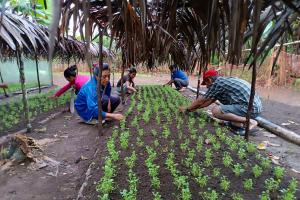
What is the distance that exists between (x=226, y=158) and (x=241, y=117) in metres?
1.98

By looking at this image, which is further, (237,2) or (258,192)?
(258,192)

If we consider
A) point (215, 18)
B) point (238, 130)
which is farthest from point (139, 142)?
point (215, 18)

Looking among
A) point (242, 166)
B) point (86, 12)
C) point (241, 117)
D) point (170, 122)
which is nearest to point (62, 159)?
point (170, 122)

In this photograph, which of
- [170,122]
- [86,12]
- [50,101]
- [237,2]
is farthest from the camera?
[50,101]

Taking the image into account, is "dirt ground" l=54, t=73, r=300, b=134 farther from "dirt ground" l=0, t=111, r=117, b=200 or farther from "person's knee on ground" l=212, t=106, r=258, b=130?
"dirt ground" l=0, t=111, r=117, b=200

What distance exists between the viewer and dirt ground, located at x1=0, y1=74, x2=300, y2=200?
276 centimetres

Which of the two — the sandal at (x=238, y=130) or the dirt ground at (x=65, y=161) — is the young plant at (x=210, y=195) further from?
the sandal at (x=238, y=130)

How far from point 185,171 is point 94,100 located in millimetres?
2378

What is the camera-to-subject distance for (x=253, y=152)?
3.34 metres

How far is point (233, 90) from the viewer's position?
465 centimetres

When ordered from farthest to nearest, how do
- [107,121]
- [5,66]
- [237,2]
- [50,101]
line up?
[5,66] < [50,101] < [107,121] < [237,2]

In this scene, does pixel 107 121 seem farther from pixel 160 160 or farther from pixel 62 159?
pixel 160 160

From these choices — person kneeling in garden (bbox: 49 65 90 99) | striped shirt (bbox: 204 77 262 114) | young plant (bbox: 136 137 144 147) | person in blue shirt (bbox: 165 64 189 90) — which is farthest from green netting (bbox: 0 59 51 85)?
young plant (bbox: 136 137 144 147)

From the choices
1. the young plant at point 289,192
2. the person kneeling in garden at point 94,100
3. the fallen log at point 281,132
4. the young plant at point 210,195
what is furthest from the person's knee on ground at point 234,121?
the young plant at point 210,195
